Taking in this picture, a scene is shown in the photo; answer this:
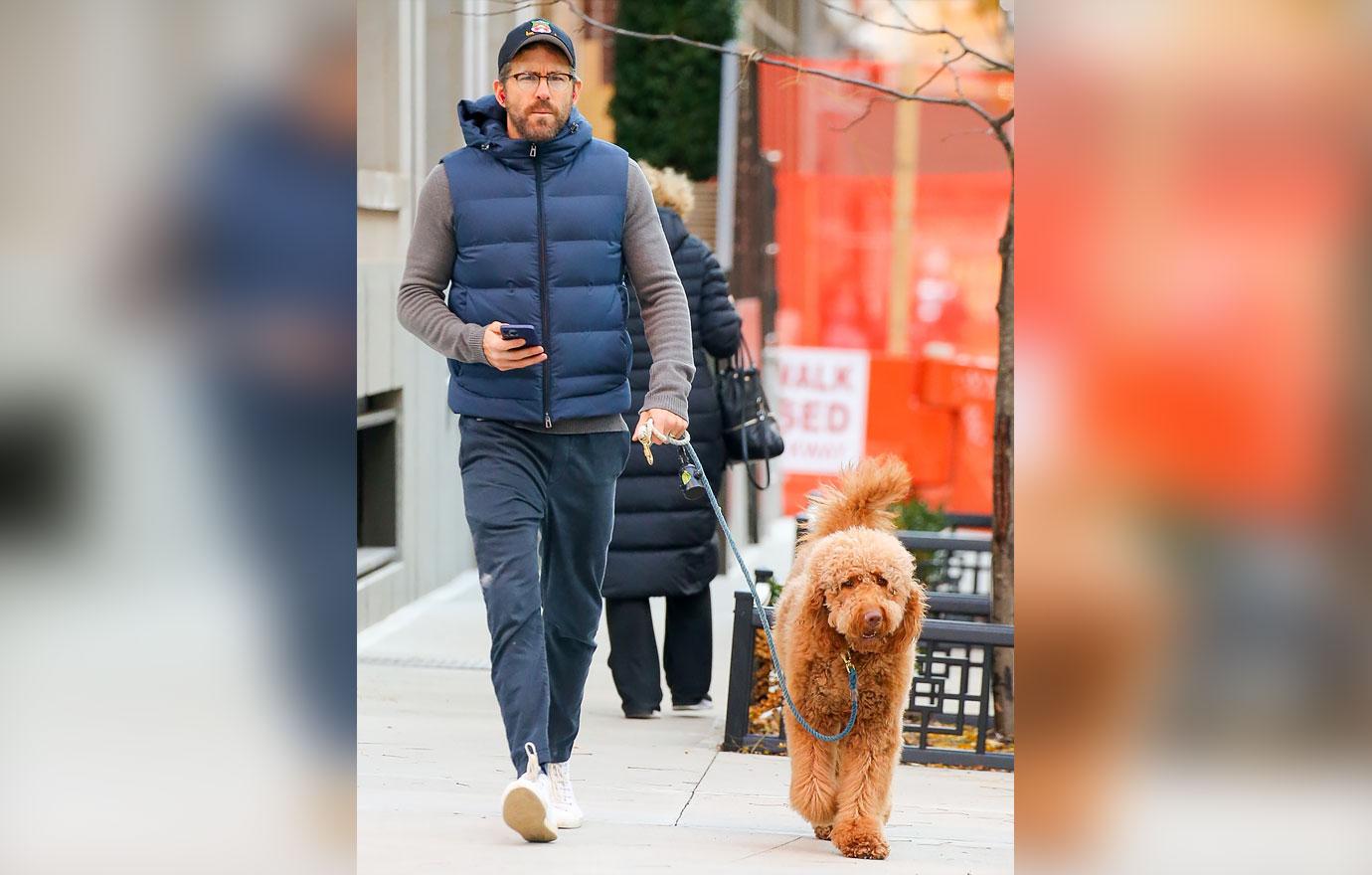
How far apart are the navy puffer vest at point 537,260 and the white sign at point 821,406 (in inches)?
335

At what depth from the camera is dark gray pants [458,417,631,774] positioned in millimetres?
4785

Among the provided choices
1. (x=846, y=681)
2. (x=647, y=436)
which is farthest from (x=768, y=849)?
(x=647, y=436)

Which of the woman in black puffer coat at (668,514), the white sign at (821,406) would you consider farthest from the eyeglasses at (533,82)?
the white sign at (821,406)

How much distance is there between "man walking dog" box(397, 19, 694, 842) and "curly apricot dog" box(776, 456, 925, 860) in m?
0.63

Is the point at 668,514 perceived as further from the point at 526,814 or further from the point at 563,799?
the point at 526,814

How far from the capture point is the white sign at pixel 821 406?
13.4 metres

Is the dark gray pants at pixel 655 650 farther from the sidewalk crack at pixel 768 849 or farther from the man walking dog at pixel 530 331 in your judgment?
the man walking dog at pixel 530 331

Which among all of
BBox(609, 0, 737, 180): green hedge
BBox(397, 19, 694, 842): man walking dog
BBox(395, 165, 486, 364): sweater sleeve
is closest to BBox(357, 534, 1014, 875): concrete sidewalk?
BBox(397, 19, 694, 842): man walking dog

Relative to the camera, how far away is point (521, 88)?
480 centimetres
